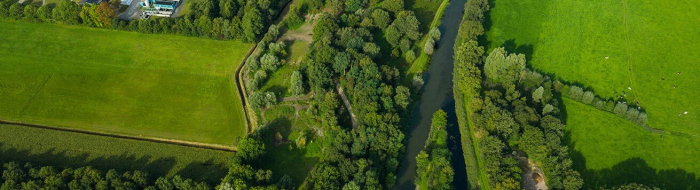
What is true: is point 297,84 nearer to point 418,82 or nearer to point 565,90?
point 418,82

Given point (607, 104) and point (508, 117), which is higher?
point (508, 117)

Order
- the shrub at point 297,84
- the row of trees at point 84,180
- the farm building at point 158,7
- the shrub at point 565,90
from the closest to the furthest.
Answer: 1. the row of trees at point 84,180
2. the shrub at point 297,84
3. the shrub at point 565,90
4. the farm building at point 158,7

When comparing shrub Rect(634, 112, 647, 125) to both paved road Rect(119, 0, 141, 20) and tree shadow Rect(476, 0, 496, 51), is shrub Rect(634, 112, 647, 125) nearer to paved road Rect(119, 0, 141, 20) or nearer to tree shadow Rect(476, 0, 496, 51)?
tree shadow Rect(476, 0, 496, 51)

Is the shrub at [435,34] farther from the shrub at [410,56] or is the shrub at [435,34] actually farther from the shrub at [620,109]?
the shrub at [620,109]

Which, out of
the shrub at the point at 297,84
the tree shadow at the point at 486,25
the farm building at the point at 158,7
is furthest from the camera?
the farm building at the point at 158,7

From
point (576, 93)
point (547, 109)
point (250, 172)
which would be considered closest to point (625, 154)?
point (576, 93)

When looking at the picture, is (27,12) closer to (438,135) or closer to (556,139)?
(438,135)

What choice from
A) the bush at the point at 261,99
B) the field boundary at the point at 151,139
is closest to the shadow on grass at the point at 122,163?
the field boundary at the point at 151,139
